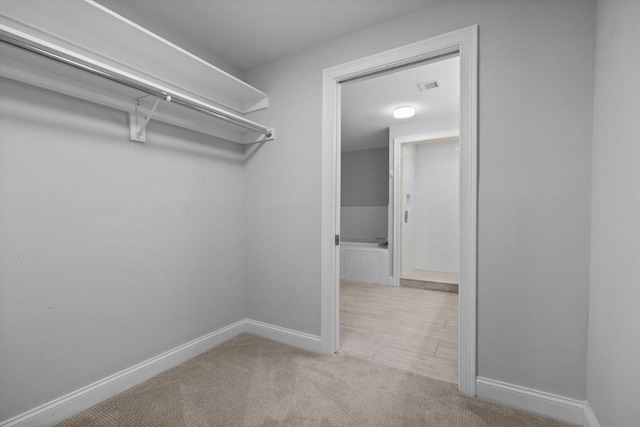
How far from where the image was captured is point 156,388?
177 cm

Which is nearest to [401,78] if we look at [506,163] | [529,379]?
[506,163]

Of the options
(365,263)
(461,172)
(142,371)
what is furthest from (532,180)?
(365,263)

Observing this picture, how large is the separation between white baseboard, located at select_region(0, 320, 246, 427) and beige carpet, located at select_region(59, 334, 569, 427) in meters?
0.05

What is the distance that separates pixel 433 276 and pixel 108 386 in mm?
4258

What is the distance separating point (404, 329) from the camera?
2.78 meters

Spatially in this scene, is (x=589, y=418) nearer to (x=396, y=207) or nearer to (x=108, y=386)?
(x=108, y=386)

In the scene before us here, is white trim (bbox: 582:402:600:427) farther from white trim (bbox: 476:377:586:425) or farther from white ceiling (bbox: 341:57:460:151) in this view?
white ceiling (bbox: 341:57:460:151)

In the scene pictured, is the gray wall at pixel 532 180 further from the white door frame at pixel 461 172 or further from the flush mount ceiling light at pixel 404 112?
the flush mount ceiling light at pixel 404 112

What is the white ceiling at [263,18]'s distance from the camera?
183 cm

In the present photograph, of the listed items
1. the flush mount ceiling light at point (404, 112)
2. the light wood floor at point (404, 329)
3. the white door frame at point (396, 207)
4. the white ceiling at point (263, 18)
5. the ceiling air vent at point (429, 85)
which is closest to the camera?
the white ceiling at point (263, 18)

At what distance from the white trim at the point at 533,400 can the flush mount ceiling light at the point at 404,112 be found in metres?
3.09

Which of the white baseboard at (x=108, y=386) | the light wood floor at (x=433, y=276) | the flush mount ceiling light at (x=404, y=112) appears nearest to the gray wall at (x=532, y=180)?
the flush mount ceiling light at (x=404, y=112)

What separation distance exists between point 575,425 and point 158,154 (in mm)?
2879

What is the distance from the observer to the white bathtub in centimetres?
456
